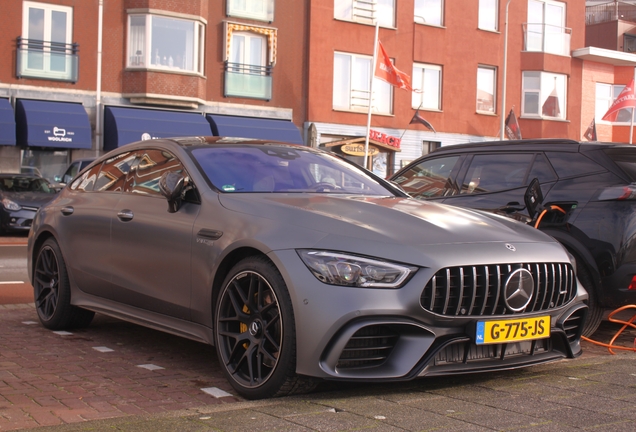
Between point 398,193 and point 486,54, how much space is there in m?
31.2

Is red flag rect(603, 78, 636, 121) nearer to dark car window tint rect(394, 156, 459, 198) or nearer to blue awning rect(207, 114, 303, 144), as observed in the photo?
blue awning rect(207, 114, 303, 144)

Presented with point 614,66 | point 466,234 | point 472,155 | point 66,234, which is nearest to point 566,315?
point 466,234

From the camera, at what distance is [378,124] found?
3300 centimetres

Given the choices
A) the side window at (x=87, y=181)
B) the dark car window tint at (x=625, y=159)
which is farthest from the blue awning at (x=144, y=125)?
the dark car window tint at (x=625, y=159)

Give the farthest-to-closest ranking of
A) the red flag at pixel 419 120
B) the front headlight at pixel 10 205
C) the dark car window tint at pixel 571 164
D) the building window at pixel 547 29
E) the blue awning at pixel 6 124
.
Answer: the building window at pixel 547 29 → the red flag at pixel 419 120 → the blue awning at pixel 6 124 → the front headlight at pixel 10 205 → the dark car window tint at pixel 571 164

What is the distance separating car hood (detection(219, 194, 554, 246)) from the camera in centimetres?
462

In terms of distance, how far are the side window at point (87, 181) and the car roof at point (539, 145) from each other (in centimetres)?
338

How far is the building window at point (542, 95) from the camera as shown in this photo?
122 feet

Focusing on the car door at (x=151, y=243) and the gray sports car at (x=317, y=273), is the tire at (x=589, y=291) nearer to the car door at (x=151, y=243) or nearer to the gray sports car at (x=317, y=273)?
the gray sports car at (x=317, y=273)

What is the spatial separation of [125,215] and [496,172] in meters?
3.48

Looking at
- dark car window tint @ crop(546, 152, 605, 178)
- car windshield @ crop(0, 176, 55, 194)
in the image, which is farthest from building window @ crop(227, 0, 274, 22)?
dark car window tint @ crop(546, 152, 605, 178)

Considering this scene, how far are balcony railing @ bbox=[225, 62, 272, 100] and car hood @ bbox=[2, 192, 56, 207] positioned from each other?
1132cm

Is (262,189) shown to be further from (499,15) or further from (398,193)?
(499,15)

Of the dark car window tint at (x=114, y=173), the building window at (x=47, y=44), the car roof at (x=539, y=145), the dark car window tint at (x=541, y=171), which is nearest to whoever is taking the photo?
the dark car window tint at (x=114, y=173)
